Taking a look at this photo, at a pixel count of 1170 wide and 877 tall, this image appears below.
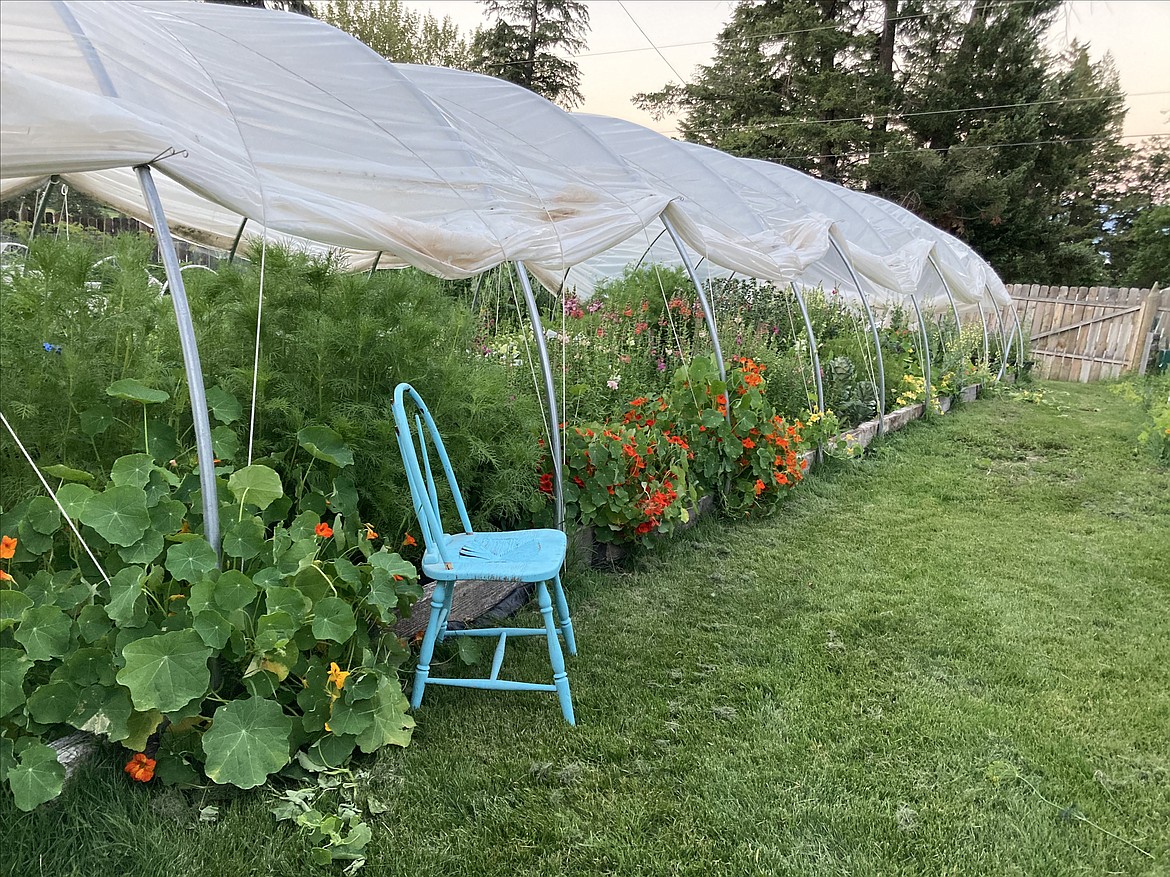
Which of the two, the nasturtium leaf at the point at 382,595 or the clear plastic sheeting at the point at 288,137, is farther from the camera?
the nasturtium leaf at the point at 382,595

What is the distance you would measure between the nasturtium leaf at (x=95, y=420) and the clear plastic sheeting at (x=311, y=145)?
22.4 inches

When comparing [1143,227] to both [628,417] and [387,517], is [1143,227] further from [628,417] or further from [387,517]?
[387,517]

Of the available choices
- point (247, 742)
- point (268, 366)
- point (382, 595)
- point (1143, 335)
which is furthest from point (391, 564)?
point (1143, 335)

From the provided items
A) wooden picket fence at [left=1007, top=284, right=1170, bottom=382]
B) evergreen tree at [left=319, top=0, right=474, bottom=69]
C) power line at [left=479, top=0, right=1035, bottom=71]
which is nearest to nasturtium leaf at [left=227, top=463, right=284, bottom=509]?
wooden picket fence at [left=1007, top=284, right=1170, bottom=382]

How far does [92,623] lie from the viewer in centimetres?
168

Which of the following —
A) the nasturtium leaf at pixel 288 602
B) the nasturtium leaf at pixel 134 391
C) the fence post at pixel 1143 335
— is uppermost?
the fence post at pixel 1143 335

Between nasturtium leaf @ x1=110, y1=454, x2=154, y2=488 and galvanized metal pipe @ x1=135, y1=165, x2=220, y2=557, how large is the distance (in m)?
0.13

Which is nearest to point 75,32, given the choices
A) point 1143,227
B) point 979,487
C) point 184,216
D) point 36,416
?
point 36,416

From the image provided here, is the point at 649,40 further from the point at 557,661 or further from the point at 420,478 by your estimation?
the point at 557,661

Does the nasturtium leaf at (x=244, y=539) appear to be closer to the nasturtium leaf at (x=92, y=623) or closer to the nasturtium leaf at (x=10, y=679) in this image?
the nasturtium leaf at (x=92, y=623)

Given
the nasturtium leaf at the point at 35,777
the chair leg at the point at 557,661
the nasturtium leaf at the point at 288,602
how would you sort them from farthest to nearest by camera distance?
the chair leg at the point at 557,661
the nasturtium leaf at the point at 288,602
the nasturtium leaf at the point at 35,777

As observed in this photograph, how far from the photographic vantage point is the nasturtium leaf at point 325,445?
2.12m

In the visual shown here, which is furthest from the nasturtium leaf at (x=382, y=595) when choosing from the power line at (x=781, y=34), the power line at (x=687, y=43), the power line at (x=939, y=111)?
the power line at (x=939, y=111)

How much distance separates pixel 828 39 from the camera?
54.6 ft
